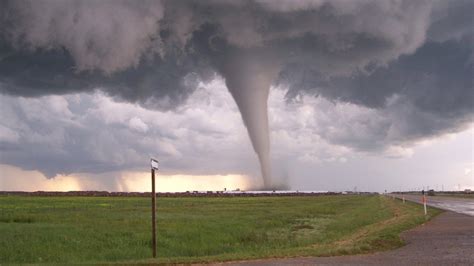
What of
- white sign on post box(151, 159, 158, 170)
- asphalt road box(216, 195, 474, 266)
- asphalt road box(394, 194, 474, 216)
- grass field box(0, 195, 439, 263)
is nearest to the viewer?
asphalt road box(216, 195, 474, 266)

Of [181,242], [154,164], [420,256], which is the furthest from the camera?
[181,242]

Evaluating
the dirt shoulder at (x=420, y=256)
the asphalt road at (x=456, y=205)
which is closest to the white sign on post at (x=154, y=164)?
the dirt shoulder at (x=420, y=256)

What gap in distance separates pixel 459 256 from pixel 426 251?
1.97 m

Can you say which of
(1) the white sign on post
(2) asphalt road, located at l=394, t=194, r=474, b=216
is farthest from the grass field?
(2) asphalt road, located at l=394, t=194, r=474, b=216

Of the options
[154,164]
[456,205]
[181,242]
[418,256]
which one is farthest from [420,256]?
[456,205]

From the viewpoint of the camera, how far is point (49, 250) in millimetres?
24406

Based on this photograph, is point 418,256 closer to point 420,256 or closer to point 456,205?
point 420,256

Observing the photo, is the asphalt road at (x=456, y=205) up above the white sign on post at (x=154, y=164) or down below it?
below

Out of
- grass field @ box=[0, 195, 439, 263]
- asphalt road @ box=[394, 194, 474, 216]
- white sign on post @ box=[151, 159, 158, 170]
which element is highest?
white sign on post @ box=[151, 159, 158, 170]

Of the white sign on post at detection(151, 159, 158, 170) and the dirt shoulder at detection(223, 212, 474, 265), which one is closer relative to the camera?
the dirt shoulder at detection(223, 212, 474, 265)

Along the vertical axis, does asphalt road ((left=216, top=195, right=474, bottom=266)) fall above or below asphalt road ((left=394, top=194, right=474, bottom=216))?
above

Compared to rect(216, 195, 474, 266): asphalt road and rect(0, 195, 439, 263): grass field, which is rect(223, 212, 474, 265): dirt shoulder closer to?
rect(216, 195, 474, 266): asphalt road

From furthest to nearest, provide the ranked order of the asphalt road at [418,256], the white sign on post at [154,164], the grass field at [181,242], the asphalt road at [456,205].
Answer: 1. the asphalt road at [456,205]
2. the grass field at [181,242]
3. the white sign on post at [154,164]
4. the asphalt road at [418,256]

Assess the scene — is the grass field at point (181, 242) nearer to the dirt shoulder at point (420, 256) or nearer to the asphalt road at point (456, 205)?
the dirt shoulder at point (420, 256)
